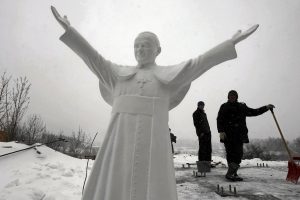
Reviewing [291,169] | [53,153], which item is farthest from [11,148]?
[291,169]

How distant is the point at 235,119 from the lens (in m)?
5.48

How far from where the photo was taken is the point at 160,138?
7.61ft

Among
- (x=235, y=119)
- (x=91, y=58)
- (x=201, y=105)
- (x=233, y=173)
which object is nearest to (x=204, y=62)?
(x=91, y=58)

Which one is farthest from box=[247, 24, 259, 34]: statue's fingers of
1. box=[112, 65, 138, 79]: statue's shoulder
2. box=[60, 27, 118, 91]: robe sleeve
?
box=[60, 27, 118, 91]: robe sleeve

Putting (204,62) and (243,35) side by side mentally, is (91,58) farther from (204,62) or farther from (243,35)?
(243,35)

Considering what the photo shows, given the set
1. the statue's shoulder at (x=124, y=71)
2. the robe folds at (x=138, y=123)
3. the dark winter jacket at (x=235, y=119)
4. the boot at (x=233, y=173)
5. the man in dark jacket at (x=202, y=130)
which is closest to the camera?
the robe folds at (x=138, y=123)

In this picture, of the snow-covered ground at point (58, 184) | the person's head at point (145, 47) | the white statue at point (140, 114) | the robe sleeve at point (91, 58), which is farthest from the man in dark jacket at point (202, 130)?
the robe sleeve at point (91, 58)

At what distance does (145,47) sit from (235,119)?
3.57 m

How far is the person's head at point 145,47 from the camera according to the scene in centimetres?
259

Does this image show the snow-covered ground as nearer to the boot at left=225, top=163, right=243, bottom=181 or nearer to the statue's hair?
the boot at left=225, top=163, right=243, bottom=181

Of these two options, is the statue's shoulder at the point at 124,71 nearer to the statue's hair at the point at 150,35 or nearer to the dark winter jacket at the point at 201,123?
the statue's hair at the point at 150,35

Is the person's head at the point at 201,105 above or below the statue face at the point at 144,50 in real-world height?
above

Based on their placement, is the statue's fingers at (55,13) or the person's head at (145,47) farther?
the person's head at (145,47)

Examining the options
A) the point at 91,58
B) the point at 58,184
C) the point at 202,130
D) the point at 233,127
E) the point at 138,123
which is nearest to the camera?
the point at 138,123
